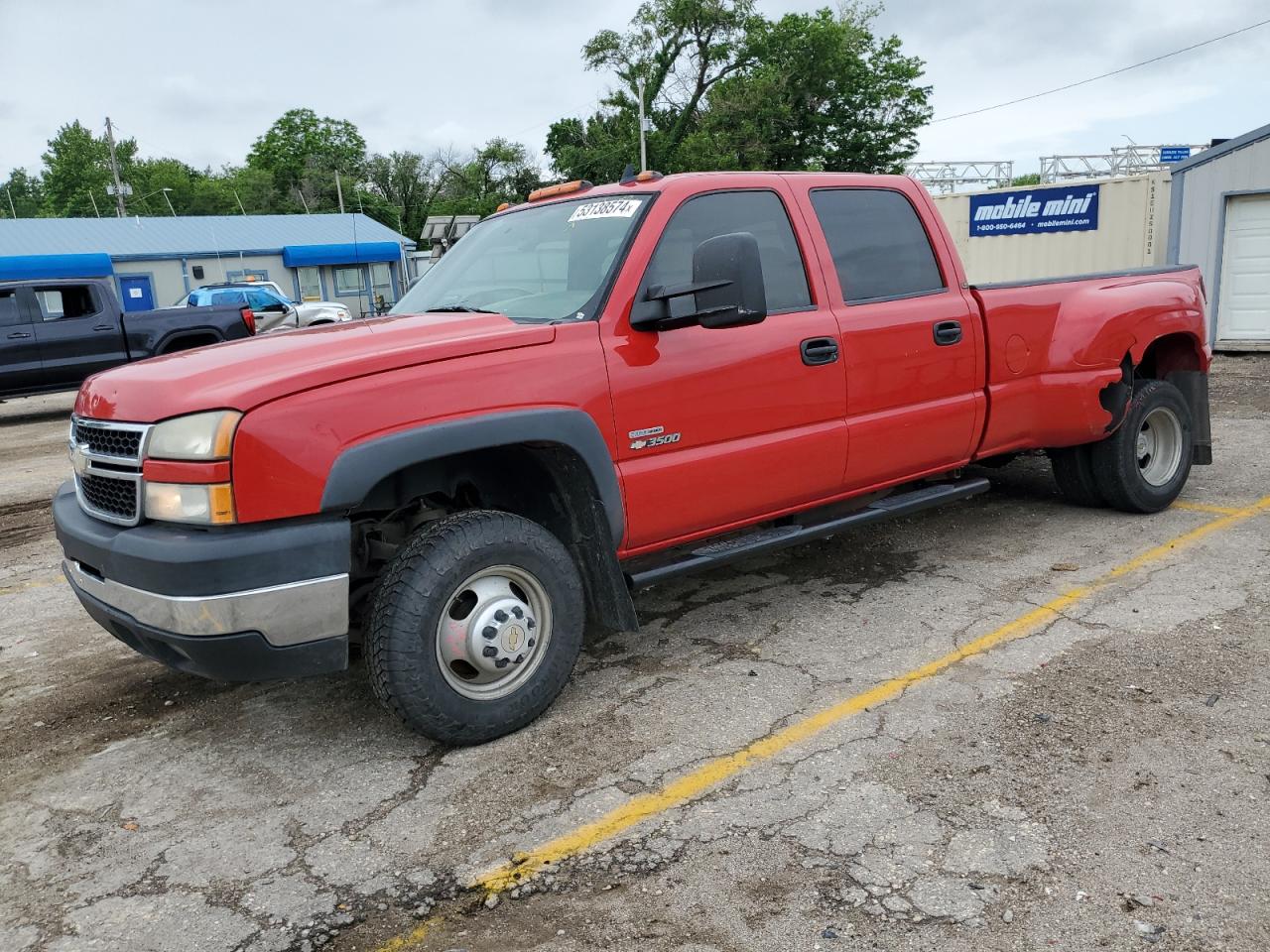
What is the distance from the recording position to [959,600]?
183 inches

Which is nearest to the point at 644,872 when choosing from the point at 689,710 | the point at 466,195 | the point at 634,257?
the point at 689,710

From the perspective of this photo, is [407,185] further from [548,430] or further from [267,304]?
[548,430]

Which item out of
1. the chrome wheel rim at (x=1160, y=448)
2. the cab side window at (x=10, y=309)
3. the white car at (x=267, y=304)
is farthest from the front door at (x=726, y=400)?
the white car at (x=267, y=304)

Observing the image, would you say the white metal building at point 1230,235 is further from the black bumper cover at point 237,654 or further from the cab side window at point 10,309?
the cab side window at point 10,309

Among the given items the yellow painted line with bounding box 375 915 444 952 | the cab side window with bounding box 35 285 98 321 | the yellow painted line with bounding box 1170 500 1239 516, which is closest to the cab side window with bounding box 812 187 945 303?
the yellow painted line with bounding box 1170 500 1239 516

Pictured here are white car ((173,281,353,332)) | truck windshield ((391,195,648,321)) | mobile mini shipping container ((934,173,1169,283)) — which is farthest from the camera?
white car ((173,281,353,332))

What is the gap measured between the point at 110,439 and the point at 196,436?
1.73 ft

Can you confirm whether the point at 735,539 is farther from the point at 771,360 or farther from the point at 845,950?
the point at 845,950

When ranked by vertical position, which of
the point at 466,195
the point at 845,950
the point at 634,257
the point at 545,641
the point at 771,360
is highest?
the point at 466,195

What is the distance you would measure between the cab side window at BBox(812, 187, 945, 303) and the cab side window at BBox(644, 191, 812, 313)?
0.77ft

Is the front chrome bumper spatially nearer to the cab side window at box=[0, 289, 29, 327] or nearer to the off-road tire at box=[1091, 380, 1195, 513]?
the off-road tire at box=[1091, 380, 1195, 513]

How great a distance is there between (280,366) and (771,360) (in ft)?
6.19

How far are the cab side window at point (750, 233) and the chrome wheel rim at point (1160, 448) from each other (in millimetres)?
2850

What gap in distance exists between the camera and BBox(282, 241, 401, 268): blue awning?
38938mm
